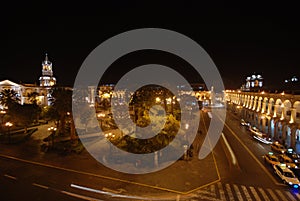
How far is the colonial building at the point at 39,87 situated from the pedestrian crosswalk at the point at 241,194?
49.5 metres

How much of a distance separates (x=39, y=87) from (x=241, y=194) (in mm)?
81399

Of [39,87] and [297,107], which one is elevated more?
[39,87]

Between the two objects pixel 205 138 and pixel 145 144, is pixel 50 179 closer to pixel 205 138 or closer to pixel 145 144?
pixel 145 144

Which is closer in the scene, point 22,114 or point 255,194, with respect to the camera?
point 255,194

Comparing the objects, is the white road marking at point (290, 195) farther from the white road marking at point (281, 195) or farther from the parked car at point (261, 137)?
the parked car at point (261, 137)

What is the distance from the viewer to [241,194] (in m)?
14.6

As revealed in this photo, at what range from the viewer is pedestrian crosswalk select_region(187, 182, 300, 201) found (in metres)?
14.0

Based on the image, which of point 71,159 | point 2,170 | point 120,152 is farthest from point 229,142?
point 2,170

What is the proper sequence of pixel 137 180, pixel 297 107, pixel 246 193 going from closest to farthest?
pixel 246 193 → pixel 137 180 → pixel 297 107

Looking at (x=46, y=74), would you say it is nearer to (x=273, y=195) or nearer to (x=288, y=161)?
(x=288, y=161)

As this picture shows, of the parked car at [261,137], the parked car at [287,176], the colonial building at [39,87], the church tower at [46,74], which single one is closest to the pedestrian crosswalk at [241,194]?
the parked car at [287,176]

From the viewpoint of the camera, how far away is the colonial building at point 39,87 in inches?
2724

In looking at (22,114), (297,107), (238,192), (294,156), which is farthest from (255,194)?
(22,114)

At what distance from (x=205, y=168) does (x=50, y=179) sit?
43.6 feet
